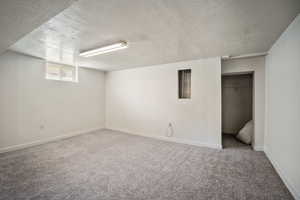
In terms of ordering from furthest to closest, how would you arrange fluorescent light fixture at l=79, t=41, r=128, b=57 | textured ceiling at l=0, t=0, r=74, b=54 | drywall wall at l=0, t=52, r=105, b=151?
drywall wall at l=0, t=52, r=105, b=151 < fluorescent light fixture at l=79, t=41, r=128, b=57 < textured ceiling at l=0, t=0, r=74, b=54

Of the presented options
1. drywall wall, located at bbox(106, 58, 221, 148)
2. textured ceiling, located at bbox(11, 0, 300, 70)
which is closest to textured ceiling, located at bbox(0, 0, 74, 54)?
textured ceiling, located at bbox(11, 0, 300, 70)

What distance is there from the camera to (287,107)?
2057mm

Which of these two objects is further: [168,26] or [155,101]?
[155,101]

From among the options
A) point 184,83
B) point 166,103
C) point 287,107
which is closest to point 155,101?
point 166,103

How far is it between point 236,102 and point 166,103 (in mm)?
2835

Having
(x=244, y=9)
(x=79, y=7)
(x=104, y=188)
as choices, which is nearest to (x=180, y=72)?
(x=244, y=9)

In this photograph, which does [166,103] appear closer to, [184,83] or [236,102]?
[184,83]

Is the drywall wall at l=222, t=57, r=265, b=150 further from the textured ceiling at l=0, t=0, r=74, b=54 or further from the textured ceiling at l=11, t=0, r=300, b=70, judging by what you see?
the textured ceiling at l=0, t=0, r=74, b=54

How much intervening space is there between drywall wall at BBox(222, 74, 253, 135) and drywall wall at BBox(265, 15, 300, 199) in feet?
7.61

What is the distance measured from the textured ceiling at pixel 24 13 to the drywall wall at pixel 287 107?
300 cm

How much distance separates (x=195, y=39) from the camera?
2.56 m

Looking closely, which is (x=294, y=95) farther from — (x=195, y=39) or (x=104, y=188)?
(x=104, y=188)

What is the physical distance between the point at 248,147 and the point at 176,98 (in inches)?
95.4

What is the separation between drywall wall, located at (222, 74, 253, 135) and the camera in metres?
4.90
